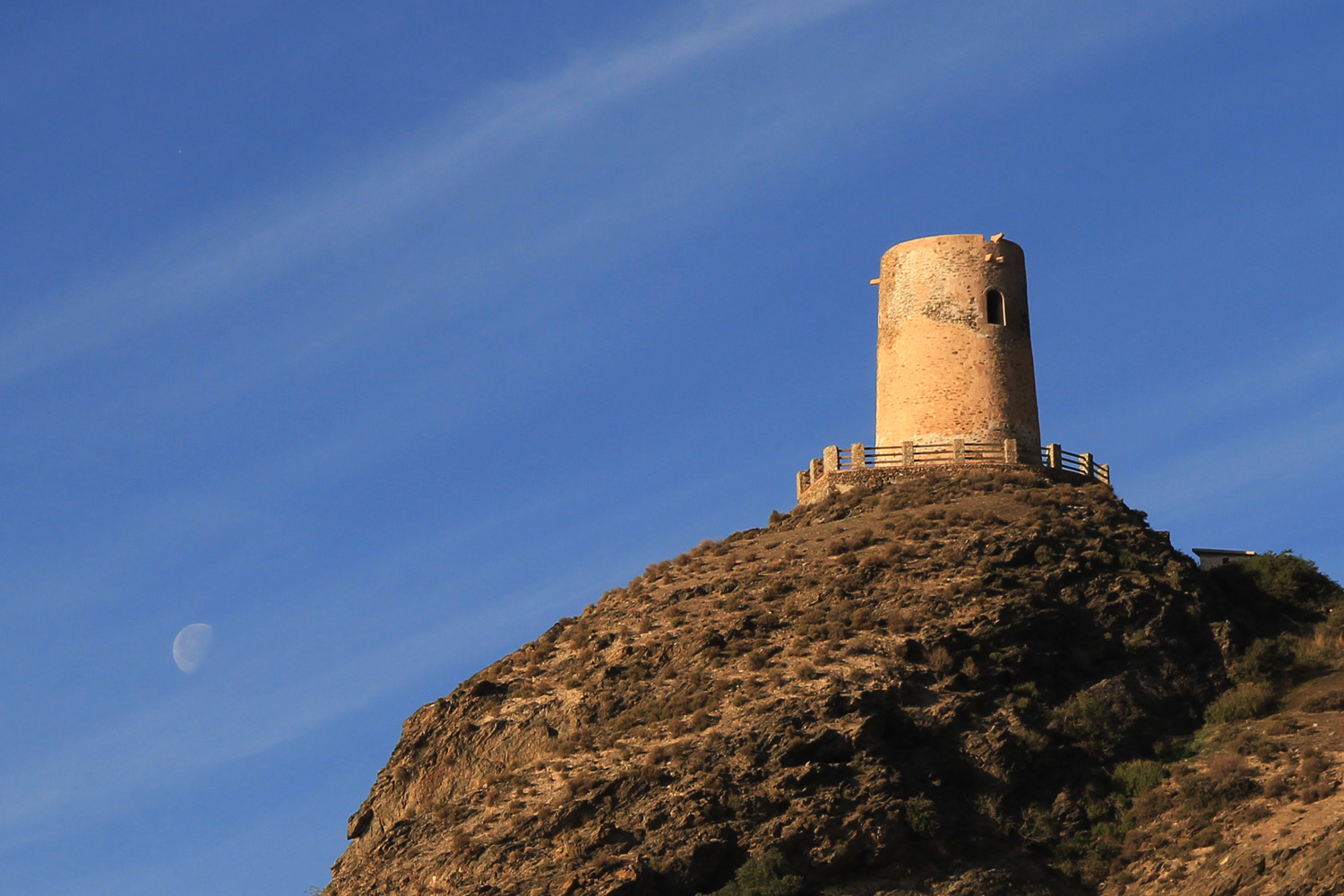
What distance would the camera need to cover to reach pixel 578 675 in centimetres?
5472

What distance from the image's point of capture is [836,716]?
49344 millimetres

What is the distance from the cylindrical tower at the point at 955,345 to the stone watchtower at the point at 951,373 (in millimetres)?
28

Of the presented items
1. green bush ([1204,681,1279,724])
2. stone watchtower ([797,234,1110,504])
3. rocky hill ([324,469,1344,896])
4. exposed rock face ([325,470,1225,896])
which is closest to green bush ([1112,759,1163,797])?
rocky hill ([324,469,1344,896])

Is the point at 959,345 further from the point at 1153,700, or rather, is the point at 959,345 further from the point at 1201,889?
the point at 1201,889

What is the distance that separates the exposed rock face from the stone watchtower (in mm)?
2327

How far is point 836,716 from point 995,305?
774 inches

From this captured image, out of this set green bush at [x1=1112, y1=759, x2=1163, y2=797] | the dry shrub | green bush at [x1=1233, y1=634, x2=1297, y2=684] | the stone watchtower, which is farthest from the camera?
the stone watchtower

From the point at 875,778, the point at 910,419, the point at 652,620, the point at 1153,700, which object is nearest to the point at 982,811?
the point at 875,778

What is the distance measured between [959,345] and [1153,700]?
49.0ft

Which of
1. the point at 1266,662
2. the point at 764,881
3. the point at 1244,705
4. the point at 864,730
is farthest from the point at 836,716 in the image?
the point at 1266,662

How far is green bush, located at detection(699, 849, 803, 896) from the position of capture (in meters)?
45.5

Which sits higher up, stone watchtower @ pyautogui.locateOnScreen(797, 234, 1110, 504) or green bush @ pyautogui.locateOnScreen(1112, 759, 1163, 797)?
stone watchtower @ pyautogui.locateOnScreen(797, 234, 1110, 504)

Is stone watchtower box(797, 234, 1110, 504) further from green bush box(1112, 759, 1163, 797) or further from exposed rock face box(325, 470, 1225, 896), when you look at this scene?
green bush box(1112, 759, 1163, 797)

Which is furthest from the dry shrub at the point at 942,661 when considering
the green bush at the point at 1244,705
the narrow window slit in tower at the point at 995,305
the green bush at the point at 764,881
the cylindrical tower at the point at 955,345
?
the narrow window slit in tower at the point at 995,305
